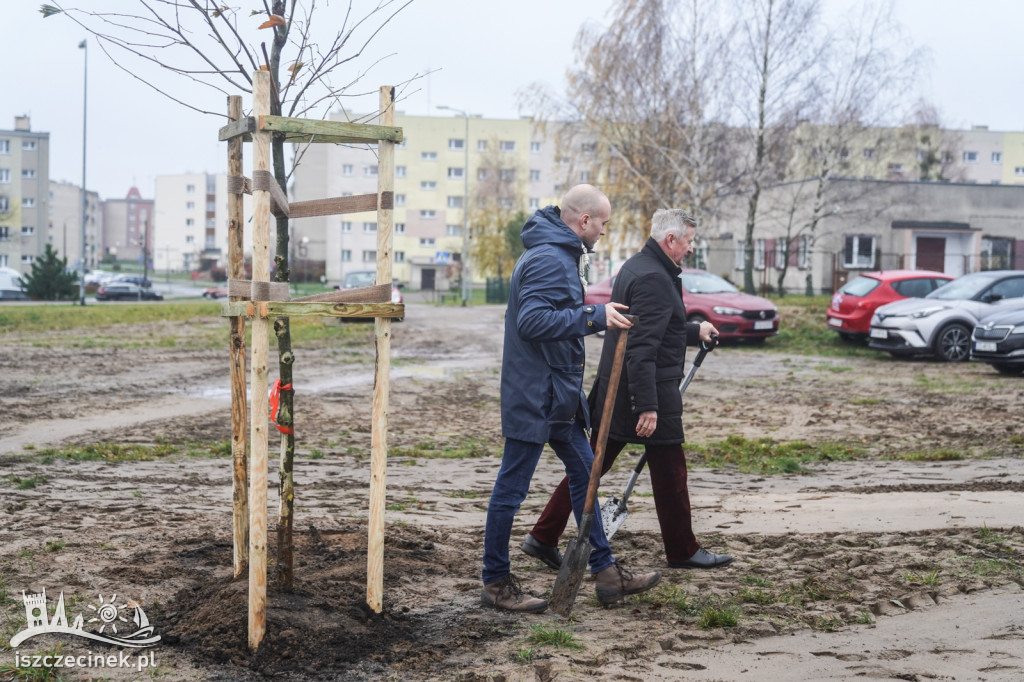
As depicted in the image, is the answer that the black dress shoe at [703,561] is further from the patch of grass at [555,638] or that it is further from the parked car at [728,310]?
the parked car at [728,310]

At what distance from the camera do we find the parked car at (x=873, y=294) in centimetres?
1969

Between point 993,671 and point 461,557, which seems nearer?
point 993,671

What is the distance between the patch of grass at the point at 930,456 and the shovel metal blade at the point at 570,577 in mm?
5156

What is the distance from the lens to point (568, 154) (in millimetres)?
34656

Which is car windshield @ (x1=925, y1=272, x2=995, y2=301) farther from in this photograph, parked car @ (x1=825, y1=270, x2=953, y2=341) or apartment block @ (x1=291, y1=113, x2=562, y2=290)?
apartment block @ (x1=291, y1=113, x2=562, y2=290)

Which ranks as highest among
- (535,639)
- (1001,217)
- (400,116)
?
(400,116)

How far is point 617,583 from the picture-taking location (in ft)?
15.5

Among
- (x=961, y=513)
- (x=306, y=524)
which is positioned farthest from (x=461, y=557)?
(x=961, y=513)

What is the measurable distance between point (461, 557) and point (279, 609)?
56.9 inches

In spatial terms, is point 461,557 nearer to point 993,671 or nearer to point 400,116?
point 993,671

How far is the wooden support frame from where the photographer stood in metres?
3.82

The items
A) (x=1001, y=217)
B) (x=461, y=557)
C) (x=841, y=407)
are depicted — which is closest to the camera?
A: (x=461, y=557)

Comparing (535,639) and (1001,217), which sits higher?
(1001,217)

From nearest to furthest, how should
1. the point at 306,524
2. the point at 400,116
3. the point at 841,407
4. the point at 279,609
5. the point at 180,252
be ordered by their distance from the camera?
1. the point at 279,609
2. the point at 306,524
3. the point at 841,407
4. the point at 400,116
5. the point at 180,252
